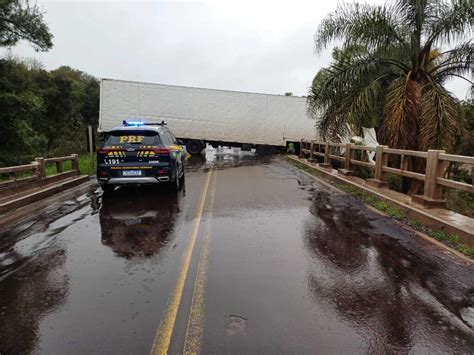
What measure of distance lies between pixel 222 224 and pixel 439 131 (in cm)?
729

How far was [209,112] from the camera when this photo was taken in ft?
81.9

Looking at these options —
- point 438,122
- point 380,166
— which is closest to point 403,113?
point 438,122

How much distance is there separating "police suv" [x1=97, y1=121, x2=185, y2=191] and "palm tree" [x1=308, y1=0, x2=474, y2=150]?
238 inches

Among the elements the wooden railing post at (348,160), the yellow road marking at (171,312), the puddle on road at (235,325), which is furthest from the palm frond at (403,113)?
the puddle on road at (235,325)

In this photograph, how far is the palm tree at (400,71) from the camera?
10617 millimetres

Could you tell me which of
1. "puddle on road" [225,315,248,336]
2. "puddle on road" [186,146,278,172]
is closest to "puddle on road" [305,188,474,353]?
"puddle on road" [225,315,248,336]

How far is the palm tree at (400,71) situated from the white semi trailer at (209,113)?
41.8 ft

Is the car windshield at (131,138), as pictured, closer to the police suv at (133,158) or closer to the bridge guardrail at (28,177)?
the police suv at (133,158)

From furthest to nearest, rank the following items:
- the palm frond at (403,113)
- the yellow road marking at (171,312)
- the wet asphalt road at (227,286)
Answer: the palm frond at (403,113) → the wet asphalt road at (227,286) → the yellow road marking at (171,312)

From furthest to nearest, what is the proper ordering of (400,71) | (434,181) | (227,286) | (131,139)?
(400,71) < (131,139) < (434,181) < (227,286)

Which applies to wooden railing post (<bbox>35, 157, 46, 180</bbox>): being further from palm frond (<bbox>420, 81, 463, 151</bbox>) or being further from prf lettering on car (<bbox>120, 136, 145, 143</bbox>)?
palm frond (<bbox>420, 81, 463, 151</bbox>)

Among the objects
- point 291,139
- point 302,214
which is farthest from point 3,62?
point 302,214

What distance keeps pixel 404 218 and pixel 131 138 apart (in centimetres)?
655

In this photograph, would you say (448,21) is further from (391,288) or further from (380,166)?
(391,288)
